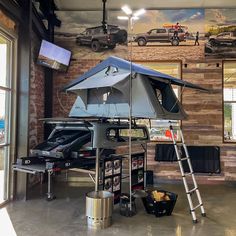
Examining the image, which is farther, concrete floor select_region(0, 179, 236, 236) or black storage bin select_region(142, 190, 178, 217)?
black storage bin select_region(142, 190, 178, 217)

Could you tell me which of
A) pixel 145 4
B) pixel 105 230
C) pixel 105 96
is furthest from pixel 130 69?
pixel 145 4

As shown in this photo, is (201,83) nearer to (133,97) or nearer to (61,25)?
(133,97)

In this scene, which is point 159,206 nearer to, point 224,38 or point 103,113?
point 103,113

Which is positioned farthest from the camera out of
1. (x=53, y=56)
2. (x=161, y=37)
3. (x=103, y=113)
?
(x=161, y=37)

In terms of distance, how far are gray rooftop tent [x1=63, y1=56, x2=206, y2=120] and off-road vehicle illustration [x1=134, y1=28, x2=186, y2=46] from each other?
8.37ft

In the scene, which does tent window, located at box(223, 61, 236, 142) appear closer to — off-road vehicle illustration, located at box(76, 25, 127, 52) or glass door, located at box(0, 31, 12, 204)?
off-road vehicle illustration, located at box(76, 25, 127, 52)

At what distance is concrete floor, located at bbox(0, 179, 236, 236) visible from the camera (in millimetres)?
3756

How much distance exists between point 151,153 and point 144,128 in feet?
5.54

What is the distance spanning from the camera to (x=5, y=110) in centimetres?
504

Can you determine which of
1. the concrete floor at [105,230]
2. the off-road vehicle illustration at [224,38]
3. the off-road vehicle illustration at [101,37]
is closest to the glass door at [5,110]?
the concrete floor at [105,230]

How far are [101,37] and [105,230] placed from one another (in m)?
4.86

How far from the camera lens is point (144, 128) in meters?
5.33

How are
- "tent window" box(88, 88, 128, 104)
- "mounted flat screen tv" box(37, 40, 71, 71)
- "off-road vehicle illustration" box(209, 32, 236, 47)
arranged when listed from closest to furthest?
1. "tent window" box(88, 88, 128, 104)
2. "mounted flat screen tv" box(37, 40, 71, 71)
3. "off-road vehicle illustration" box(209, 32, 236, 47)

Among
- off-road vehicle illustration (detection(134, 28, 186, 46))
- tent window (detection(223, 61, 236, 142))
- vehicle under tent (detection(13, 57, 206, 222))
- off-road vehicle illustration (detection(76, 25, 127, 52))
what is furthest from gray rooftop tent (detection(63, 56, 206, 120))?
tent window (detection(223, 61, 236, 142))
